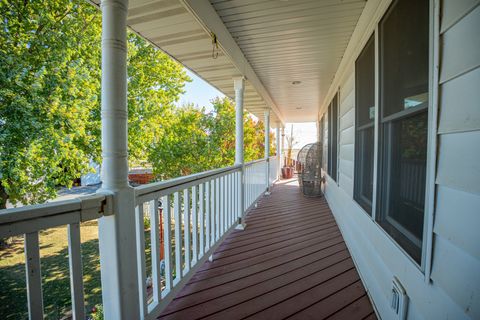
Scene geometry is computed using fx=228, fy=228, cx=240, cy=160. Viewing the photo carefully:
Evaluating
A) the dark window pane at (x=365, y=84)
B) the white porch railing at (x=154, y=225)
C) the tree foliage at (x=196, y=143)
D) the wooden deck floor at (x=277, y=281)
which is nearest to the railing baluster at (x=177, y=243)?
the white porch railing at (x=154, y=225)

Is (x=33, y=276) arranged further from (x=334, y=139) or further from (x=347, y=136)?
(x=334, y=139)

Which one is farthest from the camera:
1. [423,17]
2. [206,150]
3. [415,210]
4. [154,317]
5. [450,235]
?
[206,150]

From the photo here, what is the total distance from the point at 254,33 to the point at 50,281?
672 cm

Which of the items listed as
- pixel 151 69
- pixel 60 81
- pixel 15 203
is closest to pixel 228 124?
pixel 151 69

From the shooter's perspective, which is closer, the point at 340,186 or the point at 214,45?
the point at 214,45

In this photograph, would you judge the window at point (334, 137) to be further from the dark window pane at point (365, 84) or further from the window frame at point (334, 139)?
the dark window pane at point (365, 84)

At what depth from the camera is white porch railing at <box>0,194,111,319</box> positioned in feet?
2.72

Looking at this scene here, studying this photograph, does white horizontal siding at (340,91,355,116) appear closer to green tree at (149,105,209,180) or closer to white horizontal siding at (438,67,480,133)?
white horizontal siding at (438,67,480,133)

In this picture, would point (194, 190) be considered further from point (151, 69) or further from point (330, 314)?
point (151, 69)

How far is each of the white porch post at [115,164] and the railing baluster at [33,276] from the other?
296 mm

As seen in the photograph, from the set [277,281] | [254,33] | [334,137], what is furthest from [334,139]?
[277,281]

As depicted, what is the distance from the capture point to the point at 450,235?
3.01 feet

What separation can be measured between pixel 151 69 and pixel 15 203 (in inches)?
237

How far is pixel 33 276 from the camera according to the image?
89cm
